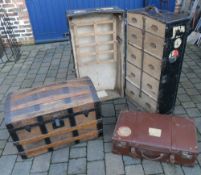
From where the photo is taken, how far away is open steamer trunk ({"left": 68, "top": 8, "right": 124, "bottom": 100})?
3843mm

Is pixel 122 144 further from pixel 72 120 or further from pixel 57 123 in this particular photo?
pixel 57 123

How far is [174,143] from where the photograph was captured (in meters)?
3.11

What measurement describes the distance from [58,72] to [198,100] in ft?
10.9

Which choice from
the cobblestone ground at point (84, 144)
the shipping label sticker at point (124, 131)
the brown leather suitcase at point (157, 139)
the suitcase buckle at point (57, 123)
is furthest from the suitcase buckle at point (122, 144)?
the suitcase buckle at point (57, 123)

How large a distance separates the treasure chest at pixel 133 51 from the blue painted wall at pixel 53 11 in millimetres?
A: 3260

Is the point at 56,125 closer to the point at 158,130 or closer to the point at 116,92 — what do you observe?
the point at 158,130

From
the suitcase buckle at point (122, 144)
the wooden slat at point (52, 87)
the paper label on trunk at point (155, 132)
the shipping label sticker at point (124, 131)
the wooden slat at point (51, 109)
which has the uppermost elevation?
the wooden slat at point (52, 87)

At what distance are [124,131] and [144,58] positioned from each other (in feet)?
4.17

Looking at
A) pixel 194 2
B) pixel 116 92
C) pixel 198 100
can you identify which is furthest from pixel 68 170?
pixel 194 2

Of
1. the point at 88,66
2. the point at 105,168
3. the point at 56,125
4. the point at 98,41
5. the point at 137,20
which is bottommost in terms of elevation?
the point at 105,168

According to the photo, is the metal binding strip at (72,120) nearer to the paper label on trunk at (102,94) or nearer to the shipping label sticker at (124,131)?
the shipping label sticker at (124,131)

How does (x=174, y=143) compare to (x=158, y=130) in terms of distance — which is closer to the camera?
(x=174, y=143)

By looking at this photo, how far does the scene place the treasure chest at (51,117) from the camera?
317 centimetres

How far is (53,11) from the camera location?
6879mm
